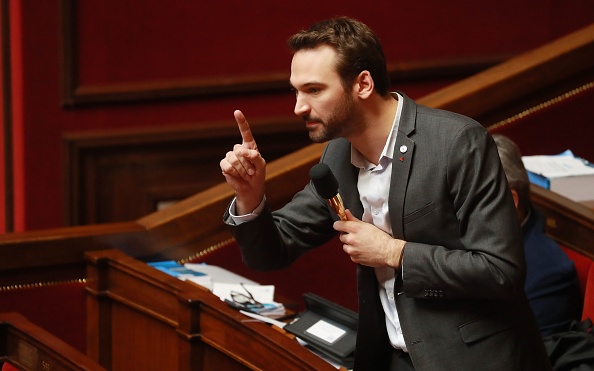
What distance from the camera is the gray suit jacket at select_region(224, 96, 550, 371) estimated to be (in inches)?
47.8

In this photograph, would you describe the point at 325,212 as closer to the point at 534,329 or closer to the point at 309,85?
the point at 309,85

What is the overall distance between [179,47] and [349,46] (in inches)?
67.8

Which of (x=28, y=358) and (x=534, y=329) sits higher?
(x=534, y=329)

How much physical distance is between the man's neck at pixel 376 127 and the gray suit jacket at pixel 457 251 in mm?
21

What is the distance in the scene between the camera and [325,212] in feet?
4.70

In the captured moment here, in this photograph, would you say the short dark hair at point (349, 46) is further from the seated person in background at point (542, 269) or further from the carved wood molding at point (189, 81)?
the carved wood molding at point (189, 81)

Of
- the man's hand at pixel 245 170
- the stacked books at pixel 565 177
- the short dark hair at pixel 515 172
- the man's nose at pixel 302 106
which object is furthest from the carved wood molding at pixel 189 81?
the man's nose at pixel 302 106

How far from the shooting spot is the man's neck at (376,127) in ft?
4.27

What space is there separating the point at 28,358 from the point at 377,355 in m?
0.53

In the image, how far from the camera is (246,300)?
1836 millimetres

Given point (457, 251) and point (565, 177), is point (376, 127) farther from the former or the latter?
point (565, 177)

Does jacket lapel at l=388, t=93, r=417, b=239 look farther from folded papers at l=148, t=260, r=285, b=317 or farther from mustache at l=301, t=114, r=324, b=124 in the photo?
folded papers at l=148, t=260, r=285, b=317

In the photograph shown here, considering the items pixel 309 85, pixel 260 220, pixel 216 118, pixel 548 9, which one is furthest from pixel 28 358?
pixel 548 9

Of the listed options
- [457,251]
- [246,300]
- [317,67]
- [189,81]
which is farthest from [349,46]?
[189,81]
